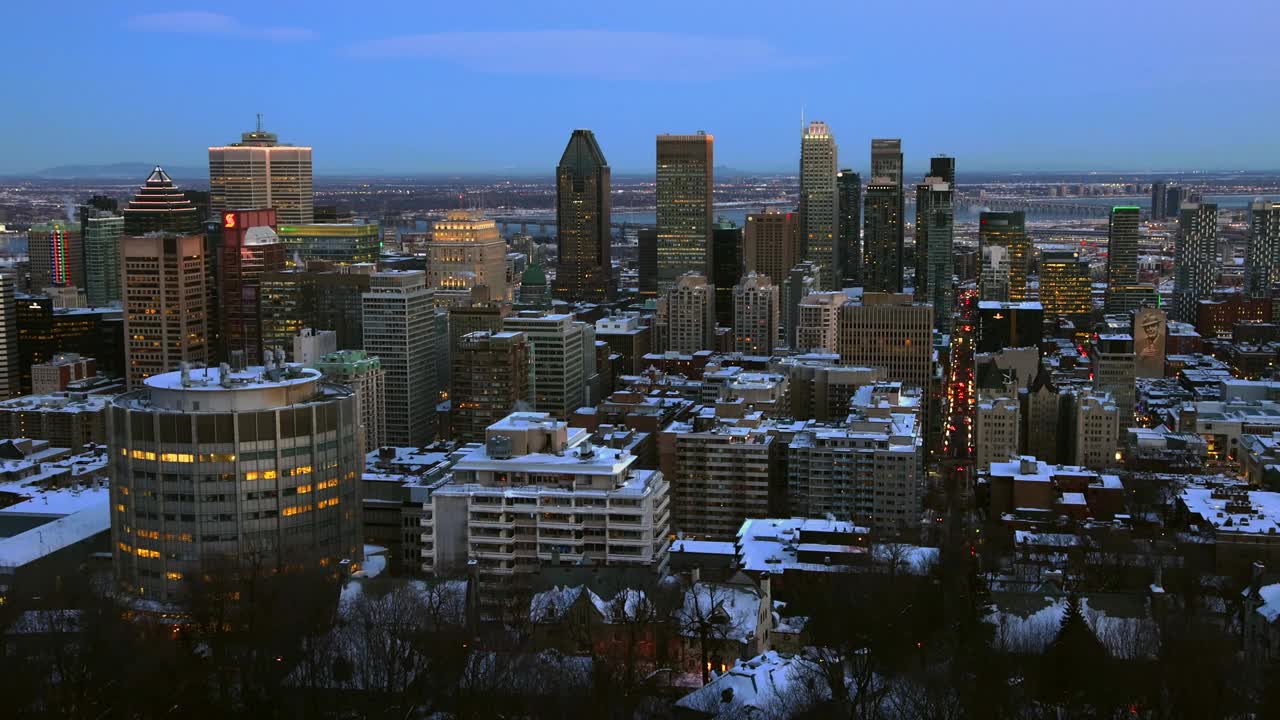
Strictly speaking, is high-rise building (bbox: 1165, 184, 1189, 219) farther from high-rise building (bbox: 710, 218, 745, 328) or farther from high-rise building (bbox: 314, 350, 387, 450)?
high-rise building (bbox: 314, 350, 387, 450)

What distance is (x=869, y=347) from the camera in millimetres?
72812

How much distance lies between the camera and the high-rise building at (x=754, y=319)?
87.8 m

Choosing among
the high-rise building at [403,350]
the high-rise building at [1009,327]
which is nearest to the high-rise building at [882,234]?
the high-rise building at [1009,327]

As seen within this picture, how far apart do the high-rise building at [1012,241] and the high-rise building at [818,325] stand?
135 ft

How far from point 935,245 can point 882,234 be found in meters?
13.1

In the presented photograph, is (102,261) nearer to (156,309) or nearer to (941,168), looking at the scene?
(156,309)

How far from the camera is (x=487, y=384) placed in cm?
6347

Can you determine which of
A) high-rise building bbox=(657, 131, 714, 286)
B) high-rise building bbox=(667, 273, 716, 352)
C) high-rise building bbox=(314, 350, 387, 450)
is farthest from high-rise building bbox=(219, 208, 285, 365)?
high-rise building bbox=(657, 131, 714, 286)

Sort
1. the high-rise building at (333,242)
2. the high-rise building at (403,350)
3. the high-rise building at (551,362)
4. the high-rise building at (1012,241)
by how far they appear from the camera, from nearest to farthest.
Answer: the high-rise building at (403,350) < the high-rise building at (551,362) < the high-rise building at (333,242) < the high-rise building at (1012,241)

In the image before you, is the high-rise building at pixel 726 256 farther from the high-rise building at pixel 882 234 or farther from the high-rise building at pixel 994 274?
the high-rise building at pixel 994 274

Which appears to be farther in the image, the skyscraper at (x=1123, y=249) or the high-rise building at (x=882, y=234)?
the high-rise building at (x=882, y=234)

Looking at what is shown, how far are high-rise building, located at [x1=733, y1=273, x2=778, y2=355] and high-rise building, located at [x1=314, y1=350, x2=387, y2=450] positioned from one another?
89.5 feet

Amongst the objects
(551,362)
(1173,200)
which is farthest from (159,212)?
(1173,200)

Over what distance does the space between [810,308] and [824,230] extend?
1940 inches
